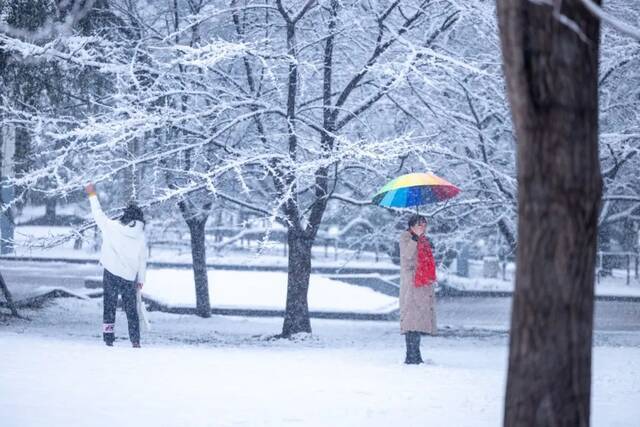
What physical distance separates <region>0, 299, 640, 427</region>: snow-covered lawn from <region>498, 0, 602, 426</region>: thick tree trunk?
2551 mm

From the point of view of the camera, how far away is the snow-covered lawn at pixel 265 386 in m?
6.68

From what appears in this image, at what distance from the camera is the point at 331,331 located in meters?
16.8

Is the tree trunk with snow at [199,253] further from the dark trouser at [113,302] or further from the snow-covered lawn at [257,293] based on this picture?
the dark trouser at [113,302]

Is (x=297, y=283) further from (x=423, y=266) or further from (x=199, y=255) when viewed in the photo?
(x=423, y=266)

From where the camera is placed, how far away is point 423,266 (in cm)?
1041

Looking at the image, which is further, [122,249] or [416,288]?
[122,249]

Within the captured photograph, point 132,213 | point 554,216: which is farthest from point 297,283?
point 554,216

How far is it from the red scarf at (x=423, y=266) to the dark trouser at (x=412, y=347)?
57 cm

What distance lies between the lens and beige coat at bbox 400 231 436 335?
10.4 m

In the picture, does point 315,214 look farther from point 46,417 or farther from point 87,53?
point 46,417

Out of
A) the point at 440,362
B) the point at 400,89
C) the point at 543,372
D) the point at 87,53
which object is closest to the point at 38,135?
the point at 87,53

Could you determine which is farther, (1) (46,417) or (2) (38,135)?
(2) (38,135)

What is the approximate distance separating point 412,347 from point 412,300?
1.78 feet

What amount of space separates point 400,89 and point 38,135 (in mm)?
5961
